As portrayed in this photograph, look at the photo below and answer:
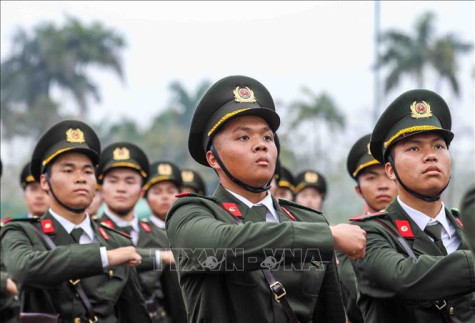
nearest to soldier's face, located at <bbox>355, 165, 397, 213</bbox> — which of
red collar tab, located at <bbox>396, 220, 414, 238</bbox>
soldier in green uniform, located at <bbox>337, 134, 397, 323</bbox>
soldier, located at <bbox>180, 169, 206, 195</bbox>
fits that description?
soldier in green uniform, located at <bbox>337, 134, 397, 323</bbox>

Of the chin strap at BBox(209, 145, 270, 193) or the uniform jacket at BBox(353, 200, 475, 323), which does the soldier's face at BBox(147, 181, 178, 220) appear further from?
the chin strap at BBox(209, 145, 270, 193)

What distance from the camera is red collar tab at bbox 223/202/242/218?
384 cm

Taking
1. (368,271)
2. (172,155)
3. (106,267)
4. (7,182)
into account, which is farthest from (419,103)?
(172,155)

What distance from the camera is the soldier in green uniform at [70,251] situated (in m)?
4.97

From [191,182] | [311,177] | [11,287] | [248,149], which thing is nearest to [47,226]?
[11,287]

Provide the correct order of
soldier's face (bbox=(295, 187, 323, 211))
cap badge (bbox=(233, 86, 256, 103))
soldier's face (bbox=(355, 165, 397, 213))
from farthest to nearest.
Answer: soldier's face (bbox=(295, 187, 323, 211))
soldier's face (bbox=(355, 165, 397, 213))
cap badge (bbox=(233, 86, 256, 103))

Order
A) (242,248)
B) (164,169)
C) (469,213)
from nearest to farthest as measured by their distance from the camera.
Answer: (469,213) → (242,248) → (164,169)

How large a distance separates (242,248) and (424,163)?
141 centimetres

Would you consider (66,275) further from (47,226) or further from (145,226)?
(145,226)

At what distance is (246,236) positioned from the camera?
335 cm

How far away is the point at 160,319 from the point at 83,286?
2744 millimetres

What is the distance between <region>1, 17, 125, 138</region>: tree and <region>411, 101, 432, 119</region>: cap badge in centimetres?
4710

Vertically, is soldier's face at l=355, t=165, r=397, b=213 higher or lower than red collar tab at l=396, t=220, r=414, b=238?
higher

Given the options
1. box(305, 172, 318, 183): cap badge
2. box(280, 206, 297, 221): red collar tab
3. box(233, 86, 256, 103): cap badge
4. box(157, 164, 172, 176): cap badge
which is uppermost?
box(233, 86, 256, 103): cap badge
